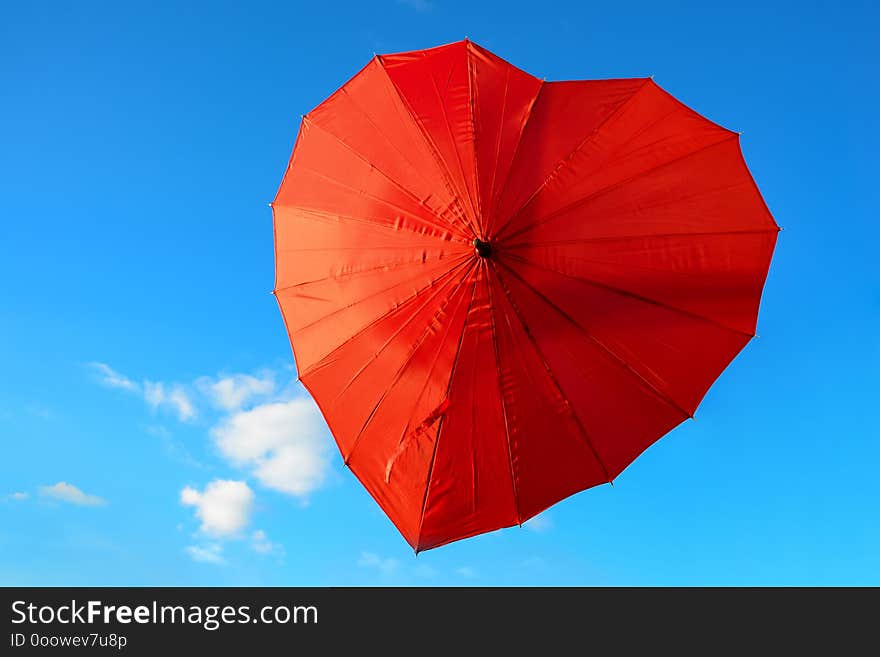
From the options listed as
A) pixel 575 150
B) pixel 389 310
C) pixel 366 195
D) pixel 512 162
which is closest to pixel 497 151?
pixel 512 162

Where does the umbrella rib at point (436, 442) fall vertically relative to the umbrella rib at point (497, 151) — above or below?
below

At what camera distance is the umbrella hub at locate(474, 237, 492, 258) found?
7.28m

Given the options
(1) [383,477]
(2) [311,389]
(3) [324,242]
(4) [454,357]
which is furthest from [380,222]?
(1) [383,477]

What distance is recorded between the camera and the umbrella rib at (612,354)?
754 centimetres

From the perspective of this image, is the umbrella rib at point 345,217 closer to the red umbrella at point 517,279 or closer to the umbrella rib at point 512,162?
the red umbrella at point 517,279

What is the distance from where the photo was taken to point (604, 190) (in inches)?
309

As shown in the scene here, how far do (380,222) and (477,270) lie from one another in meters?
1.51

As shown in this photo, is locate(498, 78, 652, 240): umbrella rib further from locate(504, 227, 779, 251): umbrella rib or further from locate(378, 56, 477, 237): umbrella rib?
locate(378, 56, 477, 237): umbrella rib

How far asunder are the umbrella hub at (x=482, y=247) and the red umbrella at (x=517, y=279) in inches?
2.8

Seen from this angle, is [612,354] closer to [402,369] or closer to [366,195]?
[402,369]

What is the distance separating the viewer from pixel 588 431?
818 cm

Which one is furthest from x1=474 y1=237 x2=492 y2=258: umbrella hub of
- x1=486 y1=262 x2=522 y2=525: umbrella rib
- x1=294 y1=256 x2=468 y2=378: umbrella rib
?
x1=486 y1=262 x2=522 y2=525: umbrella rib

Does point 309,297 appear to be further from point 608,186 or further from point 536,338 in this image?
point 608,186

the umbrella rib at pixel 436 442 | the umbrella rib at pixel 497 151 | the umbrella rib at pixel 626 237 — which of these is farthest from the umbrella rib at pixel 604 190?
the umbrella rib at pixel 436 442
